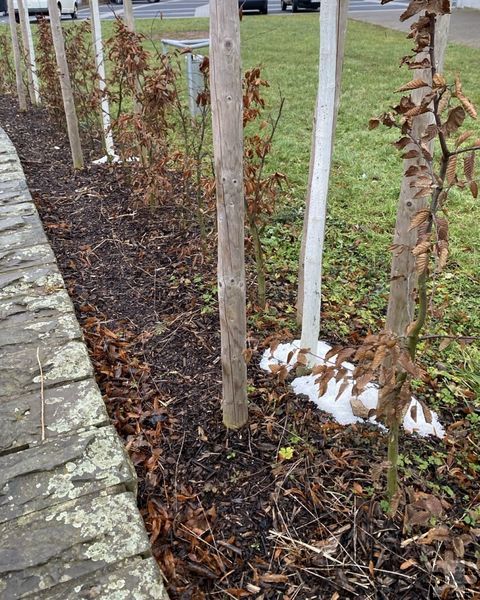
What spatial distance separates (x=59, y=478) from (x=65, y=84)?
4.25 metres

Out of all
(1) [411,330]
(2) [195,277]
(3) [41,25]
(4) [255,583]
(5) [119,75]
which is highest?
(3) [41,25]

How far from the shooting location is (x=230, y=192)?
188 centimetres

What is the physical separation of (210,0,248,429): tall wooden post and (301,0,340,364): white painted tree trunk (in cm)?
39

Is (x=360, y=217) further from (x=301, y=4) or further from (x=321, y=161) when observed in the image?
(x=301, y=4)

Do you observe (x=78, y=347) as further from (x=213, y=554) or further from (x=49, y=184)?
(x=49, y=184)

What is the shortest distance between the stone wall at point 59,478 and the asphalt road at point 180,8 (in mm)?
18051

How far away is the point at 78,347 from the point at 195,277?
1.10 metres

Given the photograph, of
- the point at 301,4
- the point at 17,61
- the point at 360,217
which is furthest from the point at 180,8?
the point at 360,217

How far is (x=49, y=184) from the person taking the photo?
16.2 ft

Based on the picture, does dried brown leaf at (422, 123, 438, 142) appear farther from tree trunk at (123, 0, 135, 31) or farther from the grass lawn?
tree trunk at (123, 0, 135, 31)

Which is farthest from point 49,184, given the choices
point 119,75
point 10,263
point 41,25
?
point 41,25

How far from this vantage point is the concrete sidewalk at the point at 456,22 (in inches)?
511

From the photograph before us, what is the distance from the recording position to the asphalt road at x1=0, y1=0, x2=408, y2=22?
19.6m

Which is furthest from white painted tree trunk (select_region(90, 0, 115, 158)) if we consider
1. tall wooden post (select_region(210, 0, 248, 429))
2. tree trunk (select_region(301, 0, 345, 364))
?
tall wooden post (select_region(210, 0, 248, 429))
